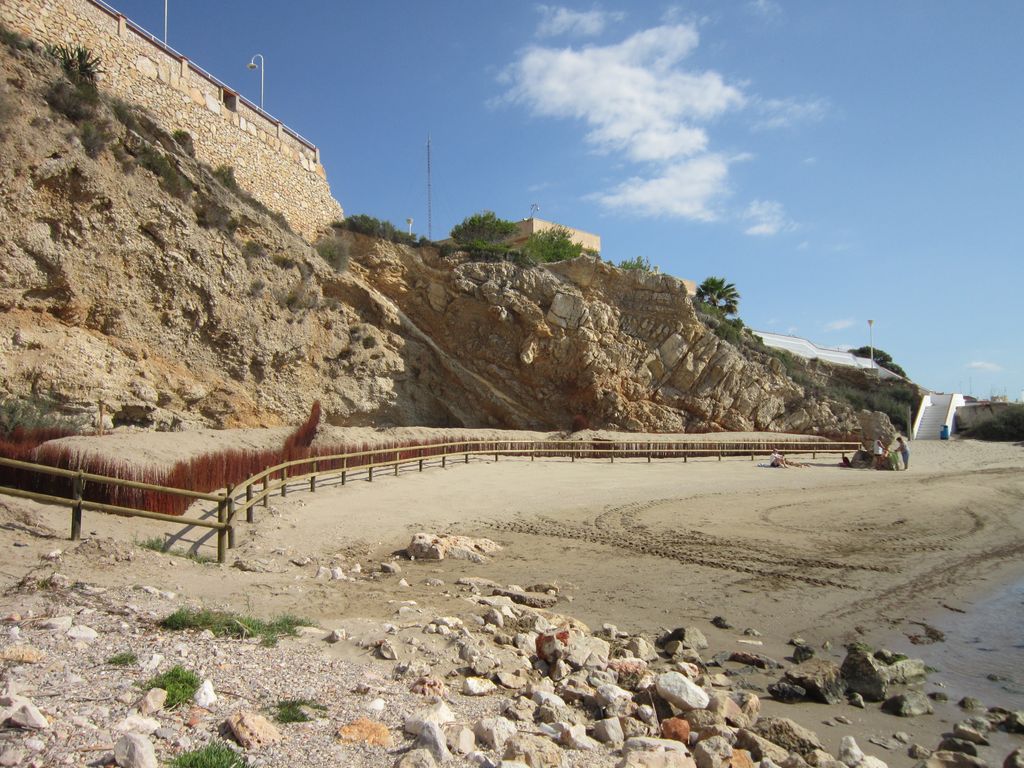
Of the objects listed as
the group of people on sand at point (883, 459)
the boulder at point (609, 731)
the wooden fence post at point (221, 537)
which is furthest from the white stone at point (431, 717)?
the group of people on sand at point (883, 459)

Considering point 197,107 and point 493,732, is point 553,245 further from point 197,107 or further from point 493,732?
point 493,732

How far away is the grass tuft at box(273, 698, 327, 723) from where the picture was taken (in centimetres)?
389

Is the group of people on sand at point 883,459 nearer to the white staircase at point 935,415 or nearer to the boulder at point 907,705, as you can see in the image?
the white staircase at point 935,415

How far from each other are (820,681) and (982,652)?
2590mm

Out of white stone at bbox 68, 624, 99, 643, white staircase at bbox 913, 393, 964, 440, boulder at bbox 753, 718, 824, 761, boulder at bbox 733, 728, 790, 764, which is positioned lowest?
boulder at bbox 753, 718, 824, 761

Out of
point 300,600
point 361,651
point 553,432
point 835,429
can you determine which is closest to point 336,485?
point 300,600

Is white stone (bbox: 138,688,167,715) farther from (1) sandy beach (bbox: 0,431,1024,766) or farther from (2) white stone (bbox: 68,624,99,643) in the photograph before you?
(1) sandy beach (bbox: 0,431,1024,766)

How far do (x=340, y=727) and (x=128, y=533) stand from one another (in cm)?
606

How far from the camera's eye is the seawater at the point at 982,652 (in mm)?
5988

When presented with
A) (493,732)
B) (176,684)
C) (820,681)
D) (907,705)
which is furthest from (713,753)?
(176,684)

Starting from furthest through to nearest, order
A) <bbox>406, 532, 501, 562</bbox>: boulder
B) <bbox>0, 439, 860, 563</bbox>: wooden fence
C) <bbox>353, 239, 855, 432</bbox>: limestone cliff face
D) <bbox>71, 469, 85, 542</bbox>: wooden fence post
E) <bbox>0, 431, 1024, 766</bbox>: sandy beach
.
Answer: <bbox>353, 239, 855, 432</bbox>: limestone cliff face, <bbox>406, 532, 501, 562</bbox>: boulder, <bbox>0, 439, 860, 563</bbox>: wooden fence, <bbox>71, 469, 85, 542</bbox>: wooden fence post, <bbox>0, 431, 1024, 766</bbox>: sandy beach

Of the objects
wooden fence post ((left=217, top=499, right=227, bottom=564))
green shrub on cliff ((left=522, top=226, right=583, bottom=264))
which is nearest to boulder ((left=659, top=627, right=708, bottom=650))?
wooden fence post ((left=217, top=499, right=227, bottom=564))

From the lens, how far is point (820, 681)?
18.6ft

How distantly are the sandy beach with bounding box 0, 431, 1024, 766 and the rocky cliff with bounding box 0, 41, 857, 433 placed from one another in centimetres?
334
